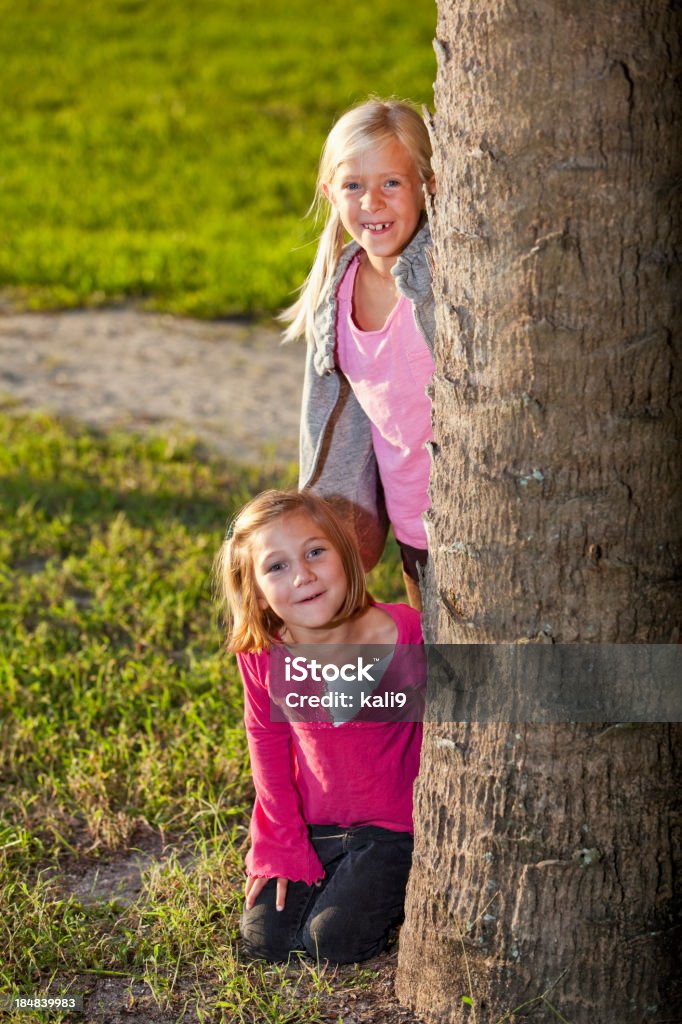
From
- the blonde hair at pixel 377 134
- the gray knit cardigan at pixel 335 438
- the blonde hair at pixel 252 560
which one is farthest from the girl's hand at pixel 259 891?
the blonde hair at pixel 377 134

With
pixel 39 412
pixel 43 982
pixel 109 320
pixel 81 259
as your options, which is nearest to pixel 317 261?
pixel 43 982

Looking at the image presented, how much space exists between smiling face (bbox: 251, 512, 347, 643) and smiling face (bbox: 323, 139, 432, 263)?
2.06 ft

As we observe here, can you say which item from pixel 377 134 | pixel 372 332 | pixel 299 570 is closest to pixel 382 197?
pixel 377 134

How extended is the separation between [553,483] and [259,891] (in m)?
1.18

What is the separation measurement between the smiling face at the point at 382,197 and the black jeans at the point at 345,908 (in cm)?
125

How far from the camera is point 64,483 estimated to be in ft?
17.4

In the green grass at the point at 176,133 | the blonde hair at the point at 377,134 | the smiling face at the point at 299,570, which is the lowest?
the smiling face at the point at 299,570

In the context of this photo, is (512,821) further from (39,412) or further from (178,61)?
(178,61)

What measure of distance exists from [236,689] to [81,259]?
16.3ft

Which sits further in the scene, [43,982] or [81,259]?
[81,259]

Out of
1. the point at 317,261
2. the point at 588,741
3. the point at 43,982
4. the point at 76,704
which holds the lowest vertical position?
the point at 43,982

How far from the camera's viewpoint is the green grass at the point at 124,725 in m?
2.74

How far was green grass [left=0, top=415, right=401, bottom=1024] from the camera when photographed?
274 cm

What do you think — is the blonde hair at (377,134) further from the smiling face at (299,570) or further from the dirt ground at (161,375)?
the dirt ground at (161,375)
